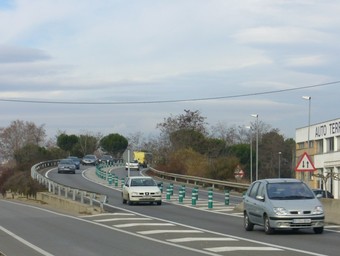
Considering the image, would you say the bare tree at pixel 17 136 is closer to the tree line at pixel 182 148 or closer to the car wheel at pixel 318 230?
the tree line at pixel 182 148

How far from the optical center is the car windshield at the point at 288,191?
22209 millimetres

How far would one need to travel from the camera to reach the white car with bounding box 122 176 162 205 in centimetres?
4019

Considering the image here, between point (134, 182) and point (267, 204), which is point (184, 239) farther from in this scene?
point (134, 182)

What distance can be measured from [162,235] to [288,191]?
12.5 ft

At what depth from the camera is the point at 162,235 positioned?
22828 mm

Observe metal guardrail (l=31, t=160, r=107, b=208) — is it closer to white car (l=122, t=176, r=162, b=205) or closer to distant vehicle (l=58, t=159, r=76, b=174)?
white car (l=122, t=176, r=162, b=205)

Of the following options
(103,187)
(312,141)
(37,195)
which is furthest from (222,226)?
(312,141)

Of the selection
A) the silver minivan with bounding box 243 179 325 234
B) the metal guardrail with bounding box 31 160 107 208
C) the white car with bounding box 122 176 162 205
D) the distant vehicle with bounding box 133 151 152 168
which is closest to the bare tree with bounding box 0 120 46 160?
the distant vehicle with bounding box 133 151 152 168

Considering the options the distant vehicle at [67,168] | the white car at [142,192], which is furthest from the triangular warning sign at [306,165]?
the distant vehicle at [67,168]

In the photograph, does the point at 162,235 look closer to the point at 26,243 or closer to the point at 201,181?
the point at 26,243

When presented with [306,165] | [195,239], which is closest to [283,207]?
[195,239]

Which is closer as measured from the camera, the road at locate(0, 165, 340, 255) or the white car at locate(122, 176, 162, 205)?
the road at locate(0, 165, 340, 255)

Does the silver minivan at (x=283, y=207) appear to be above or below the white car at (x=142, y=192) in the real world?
above

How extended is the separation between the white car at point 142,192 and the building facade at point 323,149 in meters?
35.6
